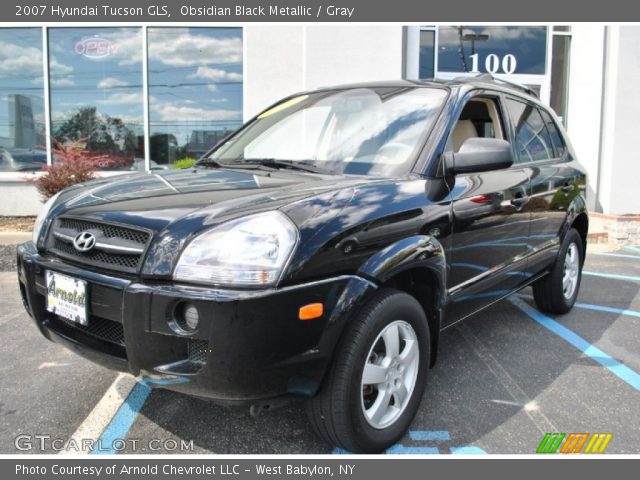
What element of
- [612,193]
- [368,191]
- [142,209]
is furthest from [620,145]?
[142,209]

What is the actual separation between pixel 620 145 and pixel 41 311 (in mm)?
9472

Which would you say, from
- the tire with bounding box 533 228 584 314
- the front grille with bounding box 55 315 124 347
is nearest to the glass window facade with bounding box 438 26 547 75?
the tire with bounding box 533 228 584 314

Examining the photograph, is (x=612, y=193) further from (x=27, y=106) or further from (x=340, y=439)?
(x=27, y=106)

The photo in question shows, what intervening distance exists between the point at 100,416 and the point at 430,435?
166cm

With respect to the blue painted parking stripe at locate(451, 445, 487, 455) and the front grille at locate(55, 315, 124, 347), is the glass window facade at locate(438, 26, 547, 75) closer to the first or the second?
the blue painted parking stripe at locate(451, 445, 487, 455)

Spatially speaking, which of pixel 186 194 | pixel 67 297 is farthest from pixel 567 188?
pixel 67 297

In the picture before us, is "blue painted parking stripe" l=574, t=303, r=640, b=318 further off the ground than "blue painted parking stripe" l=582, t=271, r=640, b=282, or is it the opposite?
"blue painted parking stripe" l=582, t=271, r=640, b=282

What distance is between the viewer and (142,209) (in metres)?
2.21

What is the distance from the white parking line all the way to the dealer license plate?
636 mm

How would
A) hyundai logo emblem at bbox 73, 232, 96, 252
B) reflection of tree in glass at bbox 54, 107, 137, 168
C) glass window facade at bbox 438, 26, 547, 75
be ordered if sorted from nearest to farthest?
hyundai logo emblem at bbox 73, 232, 96, 252 → reflection of tree in glass at bbox 54, 107, 137, 168 → glass window facade at bbox 438, 26, 547, 75

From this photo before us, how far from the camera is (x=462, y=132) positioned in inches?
130

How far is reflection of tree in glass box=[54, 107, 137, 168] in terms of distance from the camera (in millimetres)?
9117

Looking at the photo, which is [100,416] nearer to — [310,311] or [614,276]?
[310,311]

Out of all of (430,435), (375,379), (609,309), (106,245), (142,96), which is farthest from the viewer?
(142,96)
